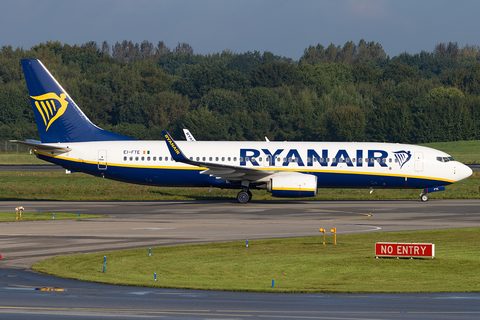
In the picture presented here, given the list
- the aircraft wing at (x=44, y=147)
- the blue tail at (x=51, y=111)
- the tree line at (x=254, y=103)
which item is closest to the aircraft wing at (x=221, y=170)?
the blue tail at (x=51, y=111)

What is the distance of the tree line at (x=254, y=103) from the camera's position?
127m

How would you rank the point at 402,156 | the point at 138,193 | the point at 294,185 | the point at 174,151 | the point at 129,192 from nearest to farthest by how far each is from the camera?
1. the point at 174,151
2. the point at 294,185
3. the point at 402,156
4. the point at 138,193
5. the point at 129,192

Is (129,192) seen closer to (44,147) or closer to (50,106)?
(44,147)

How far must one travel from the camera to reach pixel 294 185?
135ft

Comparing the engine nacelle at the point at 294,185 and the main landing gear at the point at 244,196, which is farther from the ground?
the engine nacelle at the point at 294,185

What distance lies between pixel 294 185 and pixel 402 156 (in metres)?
8.65

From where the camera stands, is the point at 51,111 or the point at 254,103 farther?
the point at 254,103

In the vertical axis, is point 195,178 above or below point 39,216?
above

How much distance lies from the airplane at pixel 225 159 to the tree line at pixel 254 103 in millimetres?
72536

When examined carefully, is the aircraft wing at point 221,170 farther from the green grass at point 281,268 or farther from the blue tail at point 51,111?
the green grass at point 281,268

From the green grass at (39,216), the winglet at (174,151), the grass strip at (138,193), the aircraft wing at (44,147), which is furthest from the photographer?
the grass strip at (138,193)

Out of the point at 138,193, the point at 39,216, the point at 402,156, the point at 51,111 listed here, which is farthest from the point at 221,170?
the point at 51,111

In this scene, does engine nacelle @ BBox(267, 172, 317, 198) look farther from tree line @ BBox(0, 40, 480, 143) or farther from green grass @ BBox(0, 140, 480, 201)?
tree line @ BBox(0, 40, 480, 143)

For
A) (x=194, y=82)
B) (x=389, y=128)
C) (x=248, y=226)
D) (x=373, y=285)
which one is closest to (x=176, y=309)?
(x=373, y=285)
